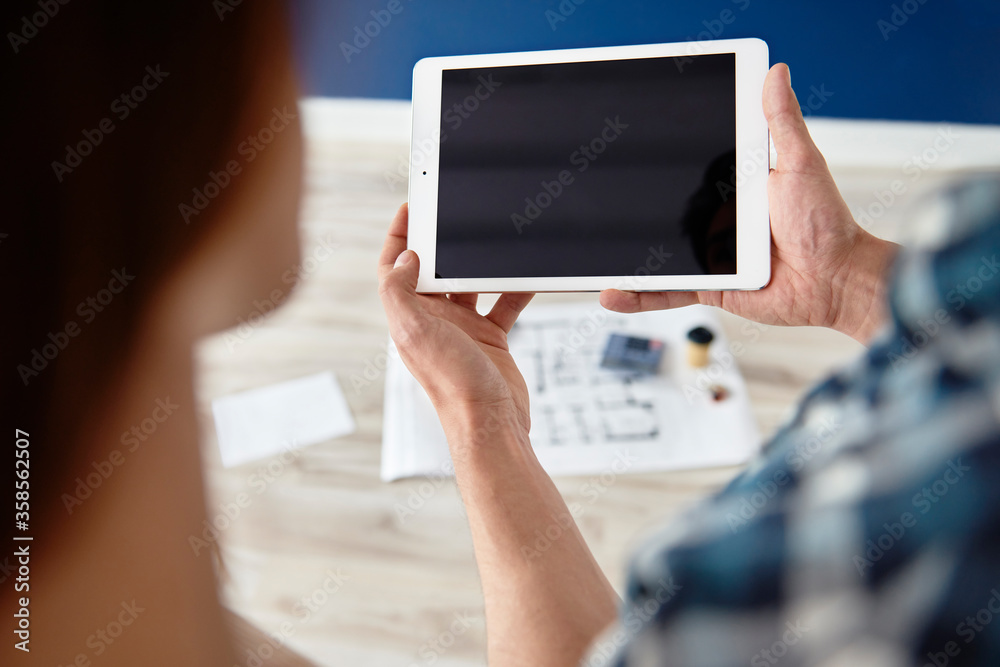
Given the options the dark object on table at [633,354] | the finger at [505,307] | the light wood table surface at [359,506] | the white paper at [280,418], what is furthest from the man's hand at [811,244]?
the white paper at [280,418]

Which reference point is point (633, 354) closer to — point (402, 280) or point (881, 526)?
point (402, 280)

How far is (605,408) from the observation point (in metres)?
1.40

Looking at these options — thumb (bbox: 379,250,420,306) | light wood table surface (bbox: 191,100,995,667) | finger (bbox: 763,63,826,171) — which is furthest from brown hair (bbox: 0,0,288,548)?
finger (bbox: 763,63,826,171)

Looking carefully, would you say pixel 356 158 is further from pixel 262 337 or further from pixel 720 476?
pixel 720 476

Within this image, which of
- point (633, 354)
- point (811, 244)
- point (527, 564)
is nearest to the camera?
point (527, 564)

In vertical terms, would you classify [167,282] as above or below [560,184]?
below

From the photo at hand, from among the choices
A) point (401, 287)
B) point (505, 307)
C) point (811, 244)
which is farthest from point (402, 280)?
point (811, 244)

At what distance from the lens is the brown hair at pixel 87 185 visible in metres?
0.72

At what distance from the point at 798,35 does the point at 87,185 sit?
1.78 metres

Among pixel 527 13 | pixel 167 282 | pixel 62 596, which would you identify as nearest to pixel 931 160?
pixel 527 13

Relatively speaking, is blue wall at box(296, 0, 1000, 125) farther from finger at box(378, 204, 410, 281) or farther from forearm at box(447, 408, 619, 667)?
forearm at box(447, 408, 619, 667)

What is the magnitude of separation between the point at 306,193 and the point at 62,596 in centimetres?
143

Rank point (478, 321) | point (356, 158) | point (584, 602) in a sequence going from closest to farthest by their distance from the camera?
1. point (584, 602)
2. point (478, 321)
3. point (356, 158)

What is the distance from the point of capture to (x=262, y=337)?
1.64m
